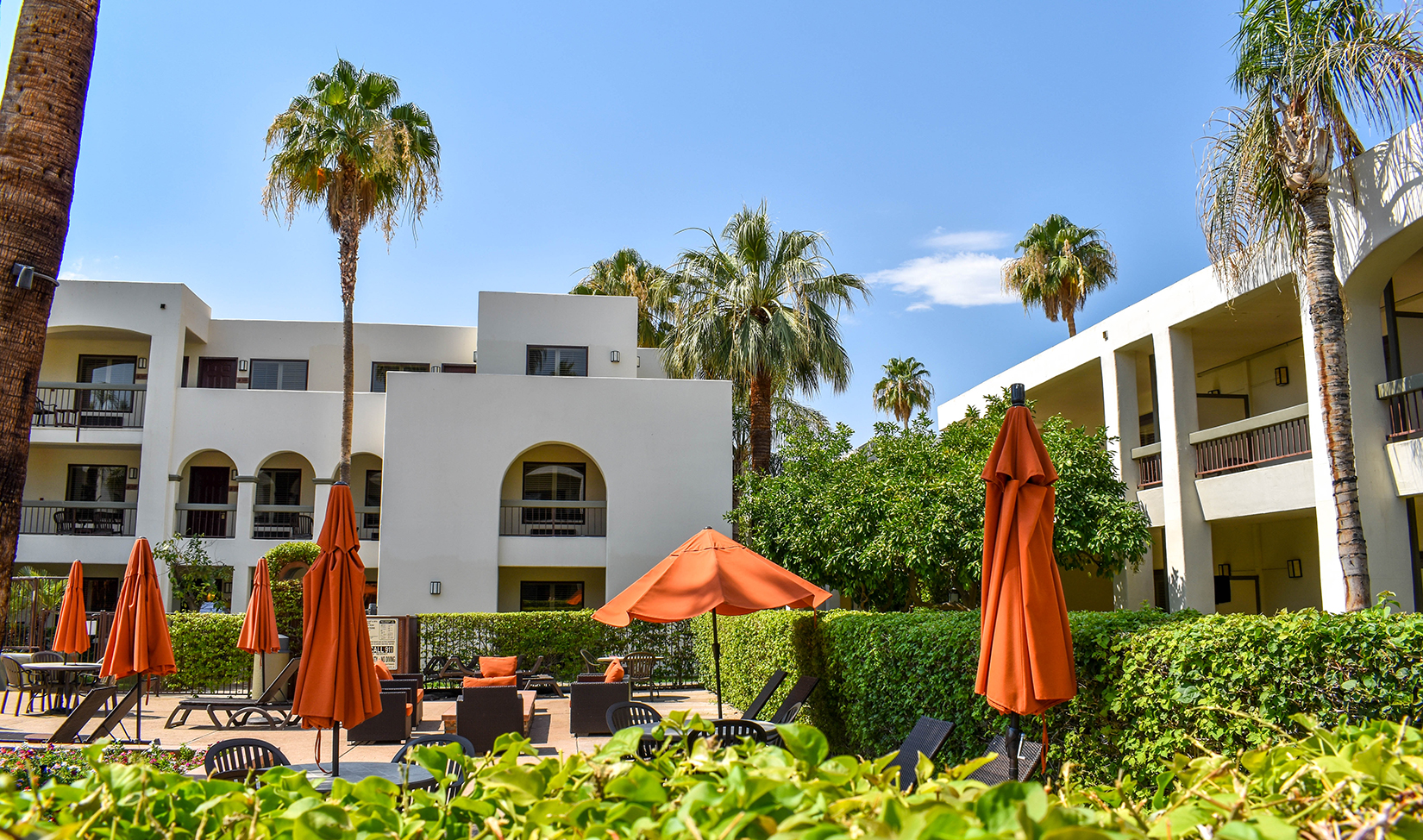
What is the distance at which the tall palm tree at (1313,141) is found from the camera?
1103 centimetres

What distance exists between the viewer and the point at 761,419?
23.2 metres

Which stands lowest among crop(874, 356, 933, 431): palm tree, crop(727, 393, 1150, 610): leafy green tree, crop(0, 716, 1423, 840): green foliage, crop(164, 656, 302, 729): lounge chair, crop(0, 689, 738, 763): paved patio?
crop(0, 689, 738, 763): paved patio

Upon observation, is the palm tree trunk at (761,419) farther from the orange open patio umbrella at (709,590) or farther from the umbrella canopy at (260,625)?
the orange open patio umbrella at (709,590)

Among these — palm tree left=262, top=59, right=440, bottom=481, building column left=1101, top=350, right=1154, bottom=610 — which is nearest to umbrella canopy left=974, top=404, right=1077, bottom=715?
building column left=1101, top=350, right=1154, bottom=610

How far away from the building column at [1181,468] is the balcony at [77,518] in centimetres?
2361

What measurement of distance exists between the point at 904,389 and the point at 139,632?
31.4 m

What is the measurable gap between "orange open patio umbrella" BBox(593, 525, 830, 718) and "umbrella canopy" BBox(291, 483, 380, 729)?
8.23 feet

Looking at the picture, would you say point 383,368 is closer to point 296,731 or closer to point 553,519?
point 553,519

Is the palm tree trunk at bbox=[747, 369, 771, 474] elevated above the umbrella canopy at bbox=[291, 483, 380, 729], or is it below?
above

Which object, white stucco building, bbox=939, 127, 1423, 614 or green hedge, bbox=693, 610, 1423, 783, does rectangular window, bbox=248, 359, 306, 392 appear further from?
green hedge, bbox=693, 610, 1423, 783

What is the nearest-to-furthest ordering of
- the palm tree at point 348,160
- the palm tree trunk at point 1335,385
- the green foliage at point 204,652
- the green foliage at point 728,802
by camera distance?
the green foliage at point 728,802 < the palm tree trunk at point 1335,385 < the green foliage at point 204,652 < the palm tree at point 348,160

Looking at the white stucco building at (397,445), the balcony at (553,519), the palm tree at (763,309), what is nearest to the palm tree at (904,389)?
the white stucco building at (397,445)

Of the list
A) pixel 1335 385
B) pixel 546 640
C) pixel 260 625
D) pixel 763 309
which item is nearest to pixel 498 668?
pixel 546 640

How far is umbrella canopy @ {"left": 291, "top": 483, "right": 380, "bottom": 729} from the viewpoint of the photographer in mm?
7551
